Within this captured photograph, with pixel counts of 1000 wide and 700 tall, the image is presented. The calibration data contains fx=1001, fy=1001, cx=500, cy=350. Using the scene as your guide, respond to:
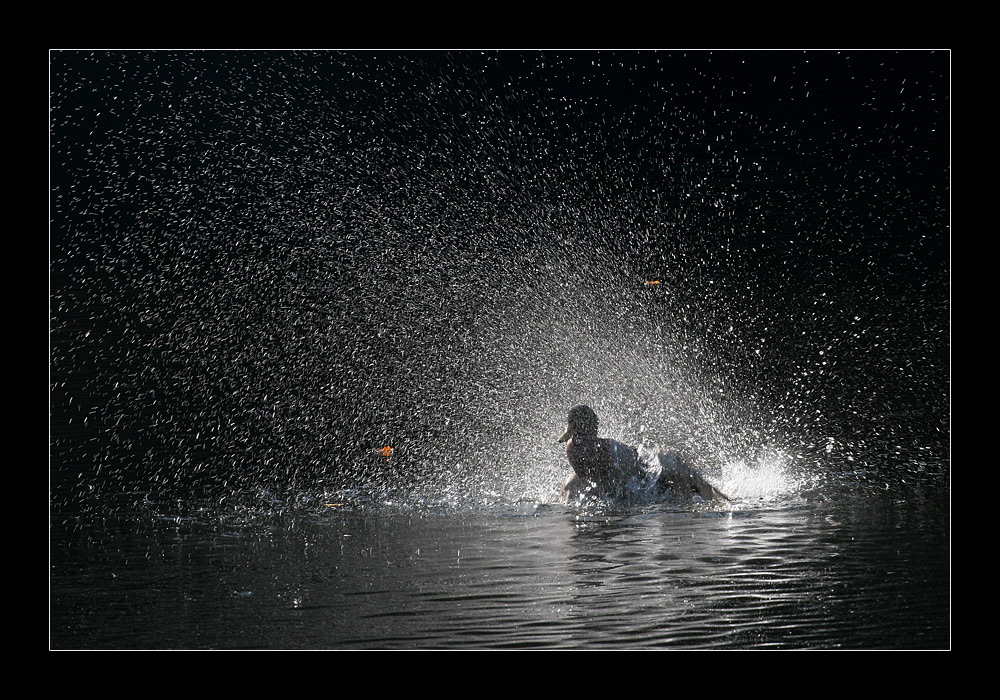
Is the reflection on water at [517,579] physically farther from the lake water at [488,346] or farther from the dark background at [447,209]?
the dark background at [447,209]

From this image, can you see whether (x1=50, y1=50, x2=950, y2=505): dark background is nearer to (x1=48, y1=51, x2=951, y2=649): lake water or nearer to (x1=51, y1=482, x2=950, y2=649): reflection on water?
(x1=48, y1=51, x2=951, y2=649): lake water

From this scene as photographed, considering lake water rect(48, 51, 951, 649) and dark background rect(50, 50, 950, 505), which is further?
dark background rect(50, 50, 950, 505)

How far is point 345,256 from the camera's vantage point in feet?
72.7

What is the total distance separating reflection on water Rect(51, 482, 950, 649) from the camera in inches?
236

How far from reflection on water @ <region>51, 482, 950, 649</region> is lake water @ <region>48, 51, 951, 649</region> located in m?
0.04

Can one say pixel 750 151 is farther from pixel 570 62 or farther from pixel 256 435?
pixel 256 435

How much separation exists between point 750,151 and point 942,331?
374 inches

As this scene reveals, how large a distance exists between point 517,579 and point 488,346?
10.3m

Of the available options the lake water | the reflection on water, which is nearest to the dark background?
the lake water

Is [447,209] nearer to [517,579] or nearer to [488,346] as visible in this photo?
[488,346]

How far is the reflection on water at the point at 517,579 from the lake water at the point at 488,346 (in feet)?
0.12

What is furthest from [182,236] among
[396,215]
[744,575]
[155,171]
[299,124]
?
[744,575]

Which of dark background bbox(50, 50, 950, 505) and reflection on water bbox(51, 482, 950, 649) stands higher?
dark background bbox(50, 50, 950, 505)

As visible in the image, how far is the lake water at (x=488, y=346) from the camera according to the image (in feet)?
22.0
